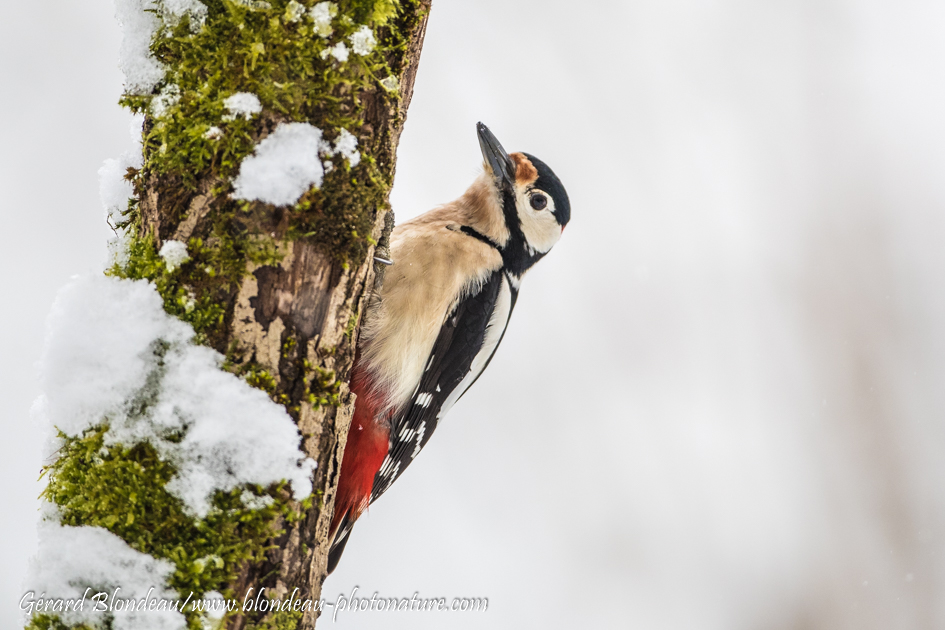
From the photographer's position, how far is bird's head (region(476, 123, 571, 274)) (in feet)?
7.74

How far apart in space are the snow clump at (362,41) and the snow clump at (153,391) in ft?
1.95

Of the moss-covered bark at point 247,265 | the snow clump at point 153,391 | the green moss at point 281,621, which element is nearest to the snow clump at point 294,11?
the moss-covered bark at point 247,265

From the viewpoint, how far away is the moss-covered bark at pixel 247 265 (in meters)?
1.05

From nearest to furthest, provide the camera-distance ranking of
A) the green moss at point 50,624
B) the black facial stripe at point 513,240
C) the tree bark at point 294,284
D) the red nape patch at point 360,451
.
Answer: the green moss at point 50,624, the tree bark at point 294,284, the red nape patch at point 360,451, the black facial stripe at point 513,240

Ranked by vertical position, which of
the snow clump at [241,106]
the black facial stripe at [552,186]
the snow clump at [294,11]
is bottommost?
the snow clump at [241,106]

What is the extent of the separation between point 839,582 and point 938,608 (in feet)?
2.30

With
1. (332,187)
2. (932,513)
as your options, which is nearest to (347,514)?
(332,187)

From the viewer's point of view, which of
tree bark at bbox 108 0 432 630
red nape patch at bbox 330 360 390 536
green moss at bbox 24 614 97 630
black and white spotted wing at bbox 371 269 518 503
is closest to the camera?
green moss at bbox 24 614 97 630

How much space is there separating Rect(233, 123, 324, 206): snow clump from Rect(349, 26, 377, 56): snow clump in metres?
0.18

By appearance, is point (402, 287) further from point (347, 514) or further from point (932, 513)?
point (932, 513)

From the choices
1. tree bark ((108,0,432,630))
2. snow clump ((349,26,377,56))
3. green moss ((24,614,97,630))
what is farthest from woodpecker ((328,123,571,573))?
green moss ((24,614,97,630))

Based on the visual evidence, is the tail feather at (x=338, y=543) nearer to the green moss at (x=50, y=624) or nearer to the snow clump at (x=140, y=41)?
the green moss at (x=50, y=624)

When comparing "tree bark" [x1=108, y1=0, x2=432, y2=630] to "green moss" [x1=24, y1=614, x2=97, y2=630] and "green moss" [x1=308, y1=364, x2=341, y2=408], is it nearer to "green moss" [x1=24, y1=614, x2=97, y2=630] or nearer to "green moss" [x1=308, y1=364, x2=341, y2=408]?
"green moss" [x1=308, y1=364, x2=341, y2=408]

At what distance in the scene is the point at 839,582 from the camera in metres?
4.02
